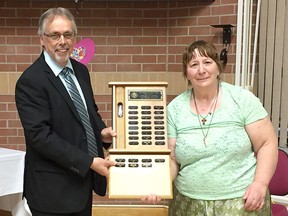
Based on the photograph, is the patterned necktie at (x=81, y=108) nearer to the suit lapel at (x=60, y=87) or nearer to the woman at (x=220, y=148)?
the suit lapel at (x=60, y=87)

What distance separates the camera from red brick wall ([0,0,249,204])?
3.17 meters

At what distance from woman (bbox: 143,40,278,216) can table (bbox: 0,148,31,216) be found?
1.32m

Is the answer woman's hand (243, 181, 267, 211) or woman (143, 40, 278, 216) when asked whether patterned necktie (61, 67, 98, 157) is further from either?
woman's hand (243, 181, 267, 211)

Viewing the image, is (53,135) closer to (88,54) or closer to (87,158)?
(87,158)

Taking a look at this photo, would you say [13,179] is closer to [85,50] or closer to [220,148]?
[85,50]

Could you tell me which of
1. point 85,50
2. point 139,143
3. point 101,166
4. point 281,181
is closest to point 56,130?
point 101,166

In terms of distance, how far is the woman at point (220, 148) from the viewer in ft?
4.98

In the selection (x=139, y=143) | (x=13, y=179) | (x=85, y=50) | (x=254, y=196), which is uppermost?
(x=85, y=50)

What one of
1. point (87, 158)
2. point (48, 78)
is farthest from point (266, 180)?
point (48, 78)

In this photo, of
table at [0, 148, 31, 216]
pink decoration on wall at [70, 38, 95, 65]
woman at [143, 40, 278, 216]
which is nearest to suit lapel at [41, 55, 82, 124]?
woman at [143, 40, 278, 216]

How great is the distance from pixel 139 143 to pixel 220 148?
1.10 feet

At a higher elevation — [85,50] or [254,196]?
[85,50]

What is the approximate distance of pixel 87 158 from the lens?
1.58 m

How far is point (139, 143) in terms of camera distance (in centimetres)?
162
